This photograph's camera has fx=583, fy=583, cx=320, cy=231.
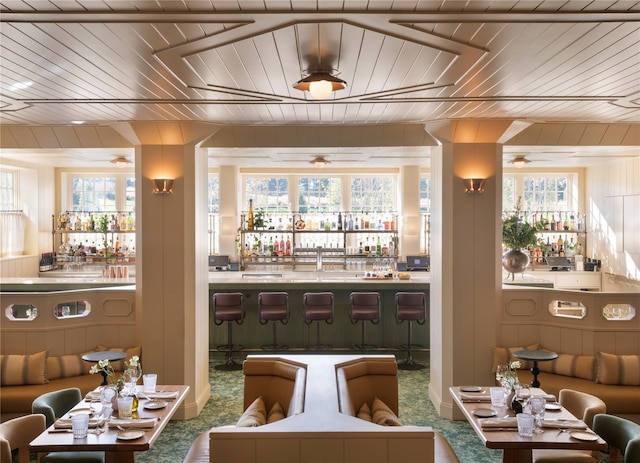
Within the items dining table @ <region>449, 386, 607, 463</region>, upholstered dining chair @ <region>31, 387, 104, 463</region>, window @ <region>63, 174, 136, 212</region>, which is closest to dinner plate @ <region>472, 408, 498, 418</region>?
dining table @ <region>449, 386, 607, 463</region>

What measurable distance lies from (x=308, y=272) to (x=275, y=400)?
5589mm

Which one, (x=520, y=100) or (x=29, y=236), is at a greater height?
(x=520, y=100)

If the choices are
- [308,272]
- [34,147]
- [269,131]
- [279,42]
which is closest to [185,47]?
[279,42]

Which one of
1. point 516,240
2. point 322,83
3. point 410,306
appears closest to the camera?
point 322,83

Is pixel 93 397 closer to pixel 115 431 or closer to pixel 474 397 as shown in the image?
pixel 115 431

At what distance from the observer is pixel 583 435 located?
375cm

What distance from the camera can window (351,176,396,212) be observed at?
38.4 ft

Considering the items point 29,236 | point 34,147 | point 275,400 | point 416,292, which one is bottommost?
point 275,400

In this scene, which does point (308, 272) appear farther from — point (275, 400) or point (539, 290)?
point (275, 400)

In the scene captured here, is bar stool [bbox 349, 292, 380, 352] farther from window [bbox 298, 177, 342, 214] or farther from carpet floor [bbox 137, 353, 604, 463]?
window [bbox 298, 177, 342, 214]

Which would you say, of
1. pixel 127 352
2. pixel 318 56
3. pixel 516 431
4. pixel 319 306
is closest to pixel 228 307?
pixel 319 306

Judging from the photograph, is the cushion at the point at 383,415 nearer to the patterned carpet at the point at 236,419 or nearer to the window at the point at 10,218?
the patterned carpet at the point at 236,419

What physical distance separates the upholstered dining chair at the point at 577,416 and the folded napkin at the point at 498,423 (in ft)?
1.07

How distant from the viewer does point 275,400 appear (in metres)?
4.80
